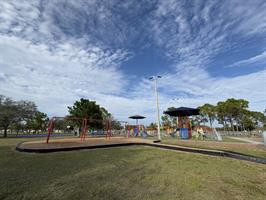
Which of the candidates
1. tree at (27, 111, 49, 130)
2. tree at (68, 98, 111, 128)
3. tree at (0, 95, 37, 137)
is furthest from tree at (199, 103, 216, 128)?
tree at (27, 111, 49, 130)

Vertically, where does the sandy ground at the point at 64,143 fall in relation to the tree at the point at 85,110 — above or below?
below

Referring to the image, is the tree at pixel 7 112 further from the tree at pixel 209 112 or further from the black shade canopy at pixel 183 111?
the tree at pixel 209 112

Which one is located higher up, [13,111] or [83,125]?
[13,111]

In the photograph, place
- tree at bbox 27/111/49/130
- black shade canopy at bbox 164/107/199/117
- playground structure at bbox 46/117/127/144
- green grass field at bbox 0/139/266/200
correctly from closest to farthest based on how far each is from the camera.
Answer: green grass field at bbox 0/139/266/200 < playground structure at bbox 46/117/127/144 < black shade canopy at bbox 164/107/199/117 < tree at bbox 27/111/49/130

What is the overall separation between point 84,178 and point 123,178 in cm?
92

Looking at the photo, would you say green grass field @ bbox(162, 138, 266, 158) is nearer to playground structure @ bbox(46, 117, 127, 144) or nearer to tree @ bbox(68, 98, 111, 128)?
playground structure @ bbox(46, 117, 127, 144)

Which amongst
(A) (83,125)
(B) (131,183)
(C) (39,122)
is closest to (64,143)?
(A) (83,125)

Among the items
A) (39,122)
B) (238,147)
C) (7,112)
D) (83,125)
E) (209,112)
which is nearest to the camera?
(238,147)

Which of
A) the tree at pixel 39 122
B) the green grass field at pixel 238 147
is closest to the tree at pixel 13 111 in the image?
the tree at pixel 39 122

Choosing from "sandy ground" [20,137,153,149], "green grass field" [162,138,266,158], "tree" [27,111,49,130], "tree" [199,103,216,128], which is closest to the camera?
"green grass field" [162,138,266,158]

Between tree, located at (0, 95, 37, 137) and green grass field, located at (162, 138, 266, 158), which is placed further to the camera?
tree, located at (0, 95, 37, 137)

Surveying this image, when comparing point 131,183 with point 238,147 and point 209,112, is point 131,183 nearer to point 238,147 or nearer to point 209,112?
point 238,147

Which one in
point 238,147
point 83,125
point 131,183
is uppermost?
point 83,125

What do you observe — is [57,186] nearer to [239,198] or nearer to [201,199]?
[201,199]
